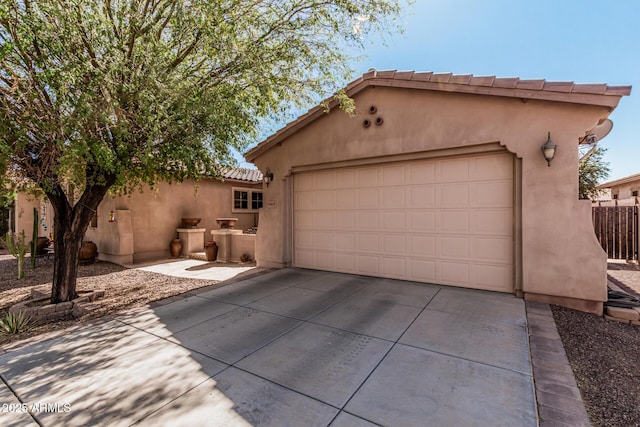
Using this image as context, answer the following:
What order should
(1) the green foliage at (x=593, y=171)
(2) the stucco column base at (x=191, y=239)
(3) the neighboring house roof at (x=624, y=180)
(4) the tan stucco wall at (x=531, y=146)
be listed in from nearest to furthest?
1. (4) the tan stucco wall at (x=531, y=146)
2. (2) the stucco column base at (x=191, y=239)
3. (1) the green foliage at (x=593, y=171)
4. (3) the neighboring house roof at (x=624, y=180)

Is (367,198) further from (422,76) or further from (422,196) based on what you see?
(422,76)

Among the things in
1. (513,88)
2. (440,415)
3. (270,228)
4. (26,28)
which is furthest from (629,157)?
(26,28)

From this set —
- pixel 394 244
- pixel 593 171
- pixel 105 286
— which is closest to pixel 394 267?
pixel 394 244

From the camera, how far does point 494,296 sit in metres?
5.39

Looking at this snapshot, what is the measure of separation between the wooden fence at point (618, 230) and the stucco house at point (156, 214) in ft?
42.0

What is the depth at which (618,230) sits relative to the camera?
29.0ft

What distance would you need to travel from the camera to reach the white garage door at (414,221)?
5.63 metres

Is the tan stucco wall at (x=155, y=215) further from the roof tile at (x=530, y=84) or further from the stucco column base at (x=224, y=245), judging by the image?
the roof tile at (x=530, y=84)

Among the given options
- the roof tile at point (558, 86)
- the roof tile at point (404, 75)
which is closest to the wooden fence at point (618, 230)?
the roof tile at point (558, 86)

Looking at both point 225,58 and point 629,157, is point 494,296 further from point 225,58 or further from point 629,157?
point 629,157

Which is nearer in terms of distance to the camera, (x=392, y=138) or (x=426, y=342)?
(x=426, y=342)

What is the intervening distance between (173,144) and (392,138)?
4.59m

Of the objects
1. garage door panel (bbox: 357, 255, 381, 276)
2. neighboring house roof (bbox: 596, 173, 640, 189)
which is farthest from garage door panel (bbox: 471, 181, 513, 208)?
neighboring house roof (bbox: 596, 173, 640, 189)

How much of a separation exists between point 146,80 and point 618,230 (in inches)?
522
